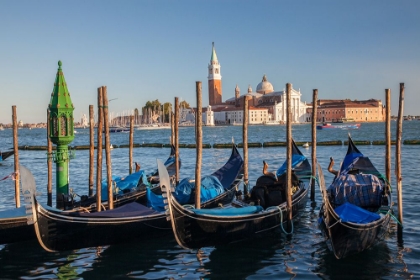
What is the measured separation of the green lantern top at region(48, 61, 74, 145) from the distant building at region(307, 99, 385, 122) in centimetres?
7665

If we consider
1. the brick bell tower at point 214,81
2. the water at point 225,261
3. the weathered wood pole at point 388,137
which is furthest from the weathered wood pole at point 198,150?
the brick bell tower at point 214,81

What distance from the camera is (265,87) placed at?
9006 cm

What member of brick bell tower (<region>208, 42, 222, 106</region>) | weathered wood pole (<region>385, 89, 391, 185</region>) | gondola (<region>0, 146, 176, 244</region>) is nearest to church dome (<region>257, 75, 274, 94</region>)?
brick bell tower (<region>208, 42, 222, 106</region>)

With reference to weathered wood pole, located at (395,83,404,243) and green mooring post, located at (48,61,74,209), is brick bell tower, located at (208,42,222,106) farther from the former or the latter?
weathered wood pole, located at (395,83,404,243)

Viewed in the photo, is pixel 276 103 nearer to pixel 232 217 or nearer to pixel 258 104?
pixel 258 104

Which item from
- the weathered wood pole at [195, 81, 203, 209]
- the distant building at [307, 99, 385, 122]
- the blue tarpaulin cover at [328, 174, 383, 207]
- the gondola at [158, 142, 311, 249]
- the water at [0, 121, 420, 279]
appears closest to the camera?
the water at [0, 121, 420, 279]

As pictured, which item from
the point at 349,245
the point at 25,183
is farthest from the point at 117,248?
the point at 349,245

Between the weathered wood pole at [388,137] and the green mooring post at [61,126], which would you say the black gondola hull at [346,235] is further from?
the green mooring post at [61,126]

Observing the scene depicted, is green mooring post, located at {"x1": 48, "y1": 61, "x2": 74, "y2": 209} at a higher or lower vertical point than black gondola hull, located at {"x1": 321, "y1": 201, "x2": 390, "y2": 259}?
higher

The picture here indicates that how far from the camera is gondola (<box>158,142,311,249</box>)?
5.53 meters

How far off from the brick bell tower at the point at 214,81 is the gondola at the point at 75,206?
75.2m

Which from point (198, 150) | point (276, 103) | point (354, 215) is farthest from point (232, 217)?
point (276, 103)

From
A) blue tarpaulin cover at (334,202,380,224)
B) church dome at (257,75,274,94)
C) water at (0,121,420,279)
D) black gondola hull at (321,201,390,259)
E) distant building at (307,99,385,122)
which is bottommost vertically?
water at (0,121,420,279)

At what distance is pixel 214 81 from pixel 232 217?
81.8 metres
